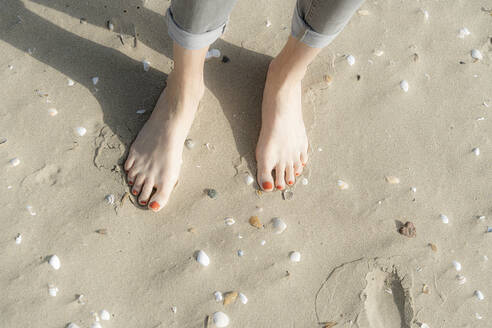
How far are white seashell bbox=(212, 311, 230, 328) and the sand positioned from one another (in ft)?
0.08

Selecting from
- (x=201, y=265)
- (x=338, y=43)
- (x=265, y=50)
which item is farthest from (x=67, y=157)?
(x=338, y=43)

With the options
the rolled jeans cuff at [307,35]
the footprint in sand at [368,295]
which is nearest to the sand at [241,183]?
the footprint in sand at [368,295]

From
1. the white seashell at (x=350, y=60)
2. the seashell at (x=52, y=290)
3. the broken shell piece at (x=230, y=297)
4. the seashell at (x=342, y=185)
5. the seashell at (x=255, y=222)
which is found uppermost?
the white seashell at (x=350, y=60)

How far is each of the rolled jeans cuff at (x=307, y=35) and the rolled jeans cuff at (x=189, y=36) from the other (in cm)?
31

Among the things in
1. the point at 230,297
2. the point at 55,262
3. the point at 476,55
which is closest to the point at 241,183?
the point at 230,297

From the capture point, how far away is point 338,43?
7.63ft

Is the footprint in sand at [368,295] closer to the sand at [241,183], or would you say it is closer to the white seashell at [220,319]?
the sand at [241,183]

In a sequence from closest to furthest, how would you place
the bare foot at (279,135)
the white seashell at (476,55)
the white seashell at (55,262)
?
the white seashell at (55,262), the bare foot at (279,135), the white seashell at (476,55)

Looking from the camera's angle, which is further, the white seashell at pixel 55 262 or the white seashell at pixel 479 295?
the white seashell at pixel 479 295

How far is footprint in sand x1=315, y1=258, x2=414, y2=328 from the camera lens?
1805 mm

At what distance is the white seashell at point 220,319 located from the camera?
5.66 feet

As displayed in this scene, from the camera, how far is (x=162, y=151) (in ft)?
6.17

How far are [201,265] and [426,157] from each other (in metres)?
1.21

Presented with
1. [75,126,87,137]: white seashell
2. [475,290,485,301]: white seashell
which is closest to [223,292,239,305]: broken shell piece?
[75,126,87,137]: white seashell
